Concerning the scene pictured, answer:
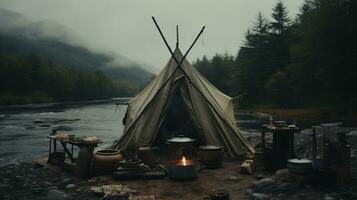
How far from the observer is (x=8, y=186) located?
12.5 metres

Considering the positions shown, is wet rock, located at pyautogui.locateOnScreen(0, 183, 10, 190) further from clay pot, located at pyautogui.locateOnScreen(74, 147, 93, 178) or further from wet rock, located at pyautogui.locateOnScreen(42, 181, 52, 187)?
clay pot, located at pyautogui.locateOnScreen(74, 147, 93, 178)

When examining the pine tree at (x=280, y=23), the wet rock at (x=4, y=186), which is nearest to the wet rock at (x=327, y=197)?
the wet rock at (x=4, y=186)

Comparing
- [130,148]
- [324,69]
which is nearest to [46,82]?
[324,69]

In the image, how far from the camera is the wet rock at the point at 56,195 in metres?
10.7

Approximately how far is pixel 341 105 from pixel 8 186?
4302 cm

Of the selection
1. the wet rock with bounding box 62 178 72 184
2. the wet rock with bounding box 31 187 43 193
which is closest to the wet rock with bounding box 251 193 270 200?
the wet rock with bounding box 62 178 72 184

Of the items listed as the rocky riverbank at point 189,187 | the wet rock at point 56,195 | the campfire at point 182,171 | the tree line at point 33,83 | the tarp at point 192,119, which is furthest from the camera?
the tree line at point 33,83

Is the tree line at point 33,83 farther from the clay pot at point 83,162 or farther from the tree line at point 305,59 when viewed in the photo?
the clay pot at point 83,162

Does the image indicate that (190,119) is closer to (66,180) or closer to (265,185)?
(265,185)

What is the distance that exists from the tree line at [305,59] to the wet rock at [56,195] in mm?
29055

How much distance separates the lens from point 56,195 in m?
10.9

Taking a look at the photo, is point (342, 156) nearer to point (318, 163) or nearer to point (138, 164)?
point (318, 163)

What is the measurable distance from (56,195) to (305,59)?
47118 millimetres

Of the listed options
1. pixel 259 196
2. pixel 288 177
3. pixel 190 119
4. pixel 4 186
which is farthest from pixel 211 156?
pixel 4 186
